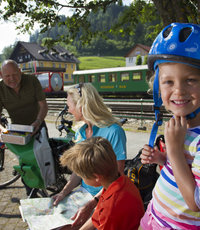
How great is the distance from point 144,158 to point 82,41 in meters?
7.34

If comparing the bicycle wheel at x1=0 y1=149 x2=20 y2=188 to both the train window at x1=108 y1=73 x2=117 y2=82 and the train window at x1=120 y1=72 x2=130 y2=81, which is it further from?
the train window at x1=108 y1=73 x2=117 y2=82

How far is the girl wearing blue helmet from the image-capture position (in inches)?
41.9

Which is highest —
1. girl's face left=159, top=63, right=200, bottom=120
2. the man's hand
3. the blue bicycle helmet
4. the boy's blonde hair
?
the blue bicycle helmet

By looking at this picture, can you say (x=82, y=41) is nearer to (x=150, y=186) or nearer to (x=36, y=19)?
(x=36, y=19)

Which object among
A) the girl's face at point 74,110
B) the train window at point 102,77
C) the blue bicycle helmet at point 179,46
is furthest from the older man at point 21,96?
the train window at point 102,77

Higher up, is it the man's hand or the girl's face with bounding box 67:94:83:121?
the girl's face with bounding box 67:94:83:121

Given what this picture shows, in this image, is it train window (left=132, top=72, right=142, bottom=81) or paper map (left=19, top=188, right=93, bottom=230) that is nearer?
paper map (left=19, top=188, right=93, bottom=230)

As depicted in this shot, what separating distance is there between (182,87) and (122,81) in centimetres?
2062

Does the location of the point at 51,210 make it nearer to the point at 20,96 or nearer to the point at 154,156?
the point at 154,156

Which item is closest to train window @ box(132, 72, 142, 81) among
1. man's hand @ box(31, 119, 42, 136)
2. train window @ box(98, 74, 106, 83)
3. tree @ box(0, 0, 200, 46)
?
train window @ box(98, 74, 106, 83)

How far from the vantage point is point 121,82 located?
21531 mm

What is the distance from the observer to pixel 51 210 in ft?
7.47

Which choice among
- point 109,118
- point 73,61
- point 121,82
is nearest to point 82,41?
point 109,118

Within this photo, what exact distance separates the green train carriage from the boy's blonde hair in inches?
713
